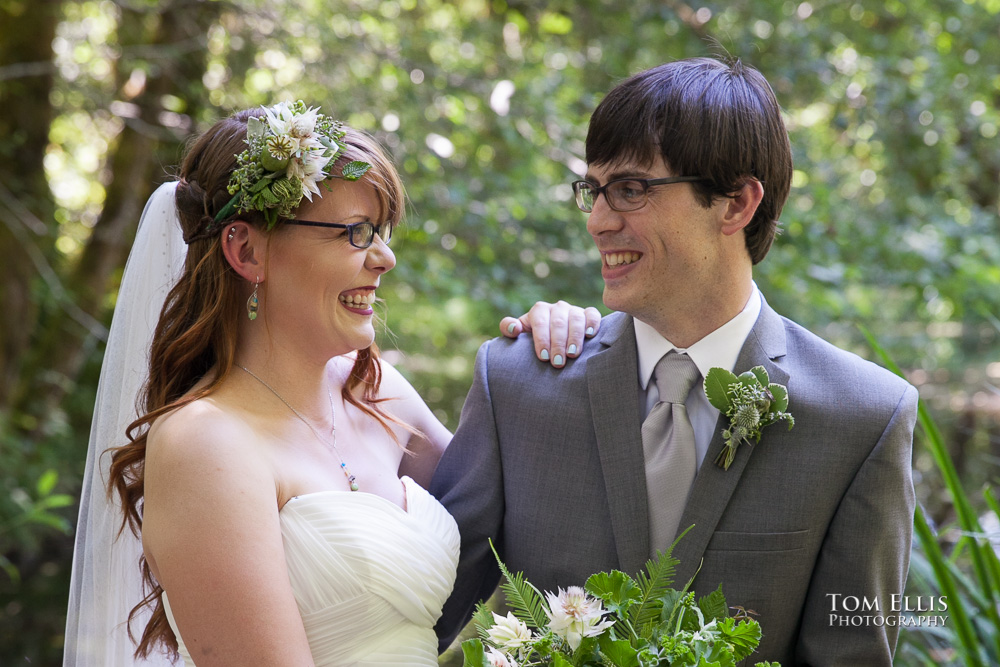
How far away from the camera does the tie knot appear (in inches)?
88.6

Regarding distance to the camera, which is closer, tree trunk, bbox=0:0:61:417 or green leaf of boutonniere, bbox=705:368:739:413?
green leaf of boutonniere, bbox=705:368:739:413

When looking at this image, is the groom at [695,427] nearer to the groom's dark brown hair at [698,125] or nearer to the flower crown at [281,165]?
the groom's dark brown hair at [698,125]

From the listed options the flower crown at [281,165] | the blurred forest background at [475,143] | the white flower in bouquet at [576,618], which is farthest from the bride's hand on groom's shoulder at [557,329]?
the blurred forest background at [475,143]

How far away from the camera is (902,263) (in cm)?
513

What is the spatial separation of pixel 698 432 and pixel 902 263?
3.51 m

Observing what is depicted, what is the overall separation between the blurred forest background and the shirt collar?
84.7 inches

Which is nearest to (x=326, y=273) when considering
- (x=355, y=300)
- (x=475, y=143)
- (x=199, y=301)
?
(x=355, y=300)

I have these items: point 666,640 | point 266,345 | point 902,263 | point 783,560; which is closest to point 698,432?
point 783,560

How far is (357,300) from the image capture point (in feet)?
7.07

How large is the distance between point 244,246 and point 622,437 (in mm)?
1060

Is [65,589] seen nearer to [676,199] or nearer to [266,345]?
[266,345]

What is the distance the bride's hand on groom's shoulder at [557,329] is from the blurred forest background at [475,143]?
1.81 m

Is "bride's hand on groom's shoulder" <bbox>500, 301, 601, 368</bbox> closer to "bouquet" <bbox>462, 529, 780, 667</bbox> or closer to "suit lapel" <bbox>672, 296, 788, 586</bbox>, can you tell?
"suit lapel" <bbox>672, 296, 788, 586</bbox>

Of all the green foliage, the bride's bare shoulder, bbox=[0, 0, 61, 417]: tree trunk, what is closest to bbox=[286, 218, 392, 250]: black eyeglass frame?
the bride's bare shoulder
